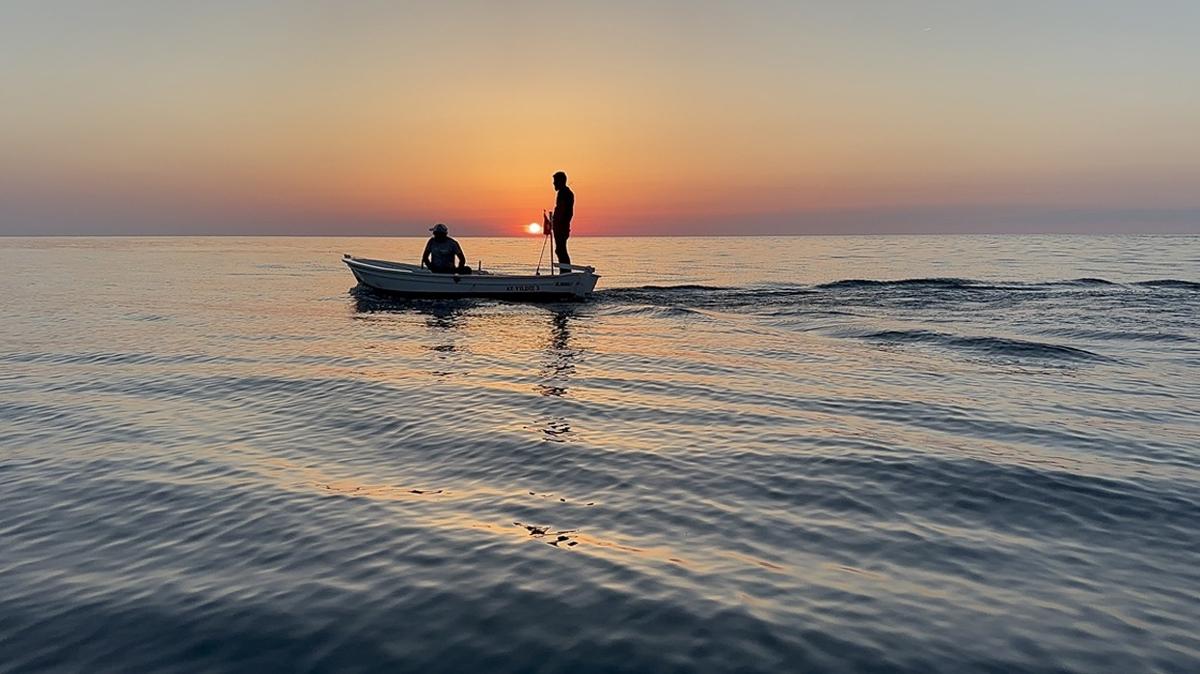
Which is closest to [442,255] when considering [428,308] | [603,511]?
[428,308]

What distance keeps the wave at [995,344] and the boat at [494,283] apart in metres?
11.6

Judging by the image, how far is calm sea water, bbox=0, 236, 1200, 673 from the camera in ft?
16.9

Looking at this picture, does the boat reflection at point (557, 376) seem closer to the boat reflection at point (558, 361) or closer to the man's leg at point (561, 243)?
the boat reflection at point (558, 361)

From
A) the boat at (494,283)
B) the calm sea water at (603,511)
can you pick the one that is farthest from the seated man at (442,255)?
the calm sea water at (603,511)

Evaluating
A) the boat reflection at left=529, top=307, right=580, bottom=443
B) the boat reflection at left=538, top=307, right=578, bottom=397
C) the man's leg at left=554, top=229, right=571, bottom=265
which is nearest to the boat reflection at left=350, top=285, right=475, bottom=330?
the boat reflection at left=538, top=307, right=578, bottom=397

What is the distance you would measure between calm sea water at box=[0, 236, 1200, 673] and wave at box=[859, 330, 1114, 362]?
0.74ft

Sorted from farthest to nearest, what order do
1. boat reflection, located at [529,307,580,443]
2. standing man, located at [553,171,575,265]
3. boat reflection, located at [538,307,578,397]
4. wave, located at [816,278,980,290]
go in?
wave, located at [816,278,980,290], standing man, located at [553,171,575,265], boat reflection, located at [538,307,578,397], boat reflection, located at [529,307,580,443]

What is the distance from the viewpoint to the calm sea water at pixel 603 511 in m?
5.14

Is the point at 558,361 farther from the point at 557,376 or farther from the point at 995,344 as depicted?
the point at 995,344

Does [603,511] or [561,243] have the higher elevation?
[561,243]

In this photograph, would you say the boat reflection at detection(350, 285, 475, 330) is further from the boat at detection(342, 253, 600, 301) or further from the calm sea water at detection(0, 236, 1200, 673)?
the calm sea water at detection(0, 236, 1200, 673)

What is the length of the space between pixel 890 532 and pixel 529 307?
23219 millimetres

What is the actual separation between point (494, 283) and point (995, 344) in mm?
17873

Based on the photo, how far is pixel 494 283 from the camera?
2870 cm
